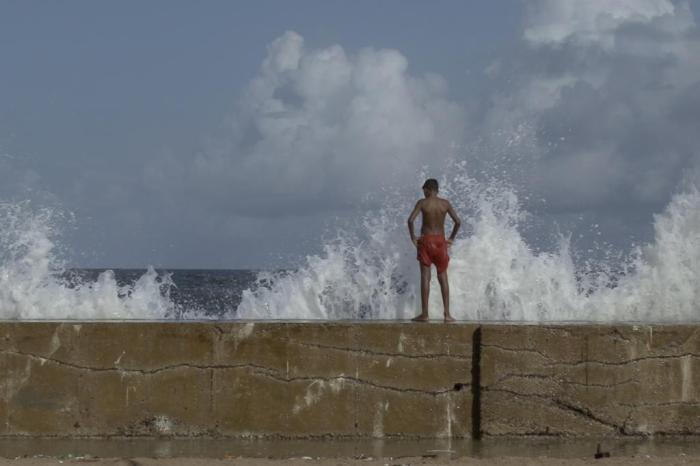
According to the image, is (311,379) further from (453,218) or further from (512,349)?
(453,218)

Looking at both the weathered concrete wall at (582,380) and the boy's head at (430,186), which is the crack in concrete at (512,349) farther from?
the boy's head at (430,186)

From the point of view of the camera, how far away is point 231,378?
303 inches

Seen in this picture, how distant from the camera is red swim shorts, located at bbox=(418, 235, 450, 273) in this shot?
9.13 metres

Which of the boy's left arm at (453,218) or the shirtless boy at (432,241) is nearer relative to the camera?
the shirtless boy at (432,241)

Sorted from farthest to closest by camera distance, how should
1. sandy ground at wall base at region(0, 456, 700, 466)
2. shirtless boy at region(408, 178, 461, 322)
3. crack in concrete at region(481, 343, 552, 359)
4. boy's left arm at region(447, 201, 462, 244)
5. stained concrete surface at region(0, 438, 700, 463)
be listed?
1. boy's left arm at region(447, 201, 462, 244)
2. shirtless boy at region(408, 178, 461, 322)
3. crack in concrete at region(481, 343, 552, 359)
4. stained concrete surface at region(0, 438, 700, 463)
5. sandy ground at wall base at region(0, 456, 700, 466)

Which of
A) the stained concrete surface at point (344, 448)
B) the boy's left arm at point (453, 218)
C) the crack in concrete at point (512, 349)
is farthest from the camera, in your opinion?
the boy's left arm at point (453, 218)

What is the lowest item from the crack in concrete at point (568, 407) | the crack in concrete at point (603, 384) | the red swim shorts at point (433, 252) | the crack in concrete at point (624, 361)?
the crack in concrete at point (568, 407)

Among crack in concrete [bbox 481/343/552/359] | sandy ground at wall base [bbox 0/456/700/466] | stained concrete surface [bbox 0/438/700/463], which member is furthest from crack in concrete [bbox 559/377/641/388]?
sandy ground at wall base [bbox 0/456/700/466]

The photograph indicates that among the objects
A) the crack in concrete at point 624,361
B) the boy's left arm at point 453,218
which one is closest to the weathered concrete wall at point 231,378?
the crack in concrete at point 624,361

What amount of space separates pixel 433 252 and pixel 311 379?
1942mm

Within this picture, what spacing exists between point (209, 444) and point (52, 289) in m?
3.70

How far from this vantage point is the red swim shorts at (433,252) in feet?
30.0

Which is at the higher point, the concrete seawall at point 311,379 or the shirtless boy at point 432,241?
the shirtless boy at point 432,241

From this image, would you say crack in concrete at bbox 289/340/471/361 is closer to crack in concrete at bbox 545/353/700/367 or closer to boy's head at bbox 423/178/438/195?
crack in concrete at bbox 545/353/700/367
